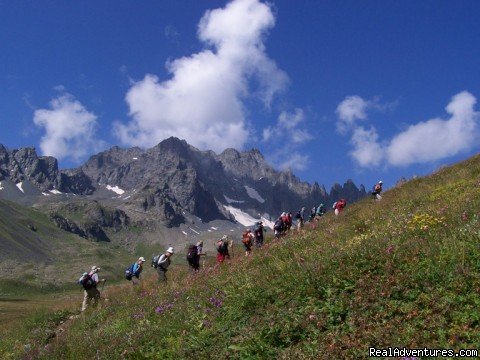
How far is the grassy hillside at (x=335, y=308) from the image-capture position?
22.7 ft

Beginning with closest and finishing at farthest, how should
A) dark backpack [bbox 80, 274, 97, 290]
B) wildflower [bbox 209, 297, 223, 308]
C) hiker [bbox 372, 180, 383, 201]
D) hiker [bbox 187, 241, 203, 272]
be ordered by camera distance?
1. wildflower [bbox 209, 297, 223, 308]
2. dark backpack [bbox 80, 274, 97, 290]
3. hiker [bbox 187, 241, 203, 272]
4. hiker [bbox 372, 180, 383, 201]

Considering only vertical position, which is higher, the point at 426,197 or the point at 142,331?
the point at 426,197

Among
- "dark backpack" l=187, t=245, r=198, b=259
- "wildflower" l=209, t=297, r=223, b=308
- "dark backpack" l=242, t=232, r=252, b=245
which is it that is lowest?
"wildflower" l=209, t=297, r=223, b=308

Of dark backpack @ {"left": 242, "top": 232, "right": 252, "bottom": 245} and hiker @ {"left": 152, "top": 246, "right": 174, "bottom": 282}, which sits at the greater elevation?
dark backpack @ {"left": 242, "top": 232, "right": 252, "bottom": 245}

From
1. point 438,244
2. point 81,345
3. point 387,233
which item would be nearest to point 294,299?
point 438,244

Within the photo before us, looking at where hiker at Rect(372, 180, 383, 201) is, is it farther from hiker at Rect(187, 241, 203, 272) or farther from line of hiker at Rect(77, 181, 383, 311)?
hiker at Rect(187, 241, 203, 272)

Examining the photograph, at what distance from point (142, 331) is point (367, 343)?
16.8 feet

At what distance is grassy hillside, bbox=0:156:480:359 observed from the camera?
6.93 m

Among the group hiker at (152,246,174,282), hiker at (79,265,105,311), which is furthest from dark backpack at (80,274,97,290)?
hiker at (152,246,174,282)

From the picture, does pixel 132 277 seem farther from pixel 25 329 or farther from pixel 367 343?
pixel 367 343

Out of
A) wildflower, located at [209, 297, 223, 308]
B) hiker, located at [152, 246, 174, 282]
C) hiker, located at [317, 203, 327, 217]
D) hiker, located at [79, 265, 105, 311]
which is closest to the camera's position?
wildflower, located at [209, 297, 223, 308]

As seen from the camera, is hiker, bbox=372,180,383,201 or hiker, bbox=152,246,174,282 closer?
hiker, bbox=152,246,174,282

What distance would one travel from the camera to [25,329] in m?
16.9

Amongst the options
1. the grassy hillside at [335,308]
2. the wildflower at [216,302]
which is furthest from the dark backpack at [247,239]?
the wildflower at [216,302]
